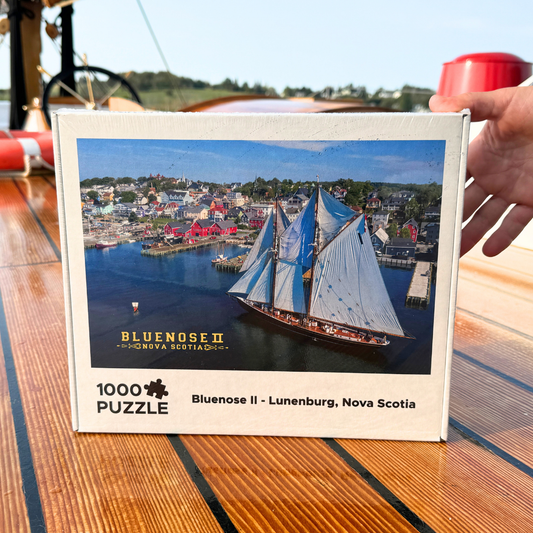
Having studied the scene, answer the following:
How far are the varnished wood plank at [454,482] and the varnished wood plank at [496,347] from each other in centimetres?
18

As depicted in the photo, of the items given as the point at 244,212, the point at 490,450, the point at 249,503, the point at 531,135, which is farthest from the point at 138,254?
the point at 531,135

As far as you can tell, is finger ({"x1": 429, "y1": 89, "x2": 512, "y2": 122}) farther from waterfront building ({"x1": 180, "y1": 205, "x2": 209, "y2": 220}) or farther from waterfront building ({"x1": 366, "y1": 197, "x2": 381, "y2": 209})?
waterfront building ({"x1": 180, "y1": 205, "x2": 209, "y2": 220})

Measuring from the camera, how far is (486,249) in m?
0.68

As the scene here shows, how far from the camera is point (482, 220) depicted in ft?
2.15

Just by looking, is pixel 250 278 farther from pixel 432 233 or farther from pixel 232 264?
pixel 432 233

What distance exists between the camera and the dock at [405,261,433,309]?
0.45 metres

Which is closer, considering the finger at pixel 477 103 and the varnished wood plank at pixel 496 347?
the finger at pixel 477 103

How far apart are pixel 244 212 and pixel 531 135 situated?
0.41 metres

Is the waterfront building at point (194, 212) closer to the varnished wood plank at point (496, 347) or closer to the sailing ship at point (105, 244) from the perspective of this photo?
the sailing ship at point (105, 244)

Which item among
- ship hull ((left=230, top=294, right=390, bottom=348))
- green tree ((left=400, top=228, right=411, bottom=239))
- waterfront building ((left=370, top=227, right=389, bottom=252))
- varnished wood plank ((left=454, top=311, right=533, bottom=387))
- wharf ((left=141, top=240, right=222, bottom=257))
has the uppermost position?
green tree ((left=400, top=228, right=411, bottom=239))

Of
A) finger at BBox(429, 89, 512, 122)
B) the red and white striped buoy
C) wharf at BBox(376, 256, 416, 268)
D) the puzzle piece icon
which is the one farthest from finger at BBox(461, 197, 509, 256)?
the red and white striped buoy

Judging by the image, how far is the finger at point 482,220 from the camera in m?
0.65

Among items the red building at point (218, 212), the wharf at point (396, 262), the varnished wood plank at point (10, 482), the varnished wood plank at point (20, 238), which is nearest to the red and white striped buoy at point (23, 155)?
the varnished wood plank at point (20, 238)

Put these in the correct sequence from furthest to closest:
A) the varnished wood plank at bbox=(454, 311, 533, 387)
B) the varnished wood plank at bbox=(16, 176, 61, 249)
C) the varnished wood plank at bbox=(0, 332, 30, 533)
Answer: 1. the varnished wood plank at bbox=(16, 176, 61, 249)
2. the varnished wood plank at bbox=(454, 311, 533, 387)
3. the varnished wood plank at bbox=(0, 332, 30, 533)
